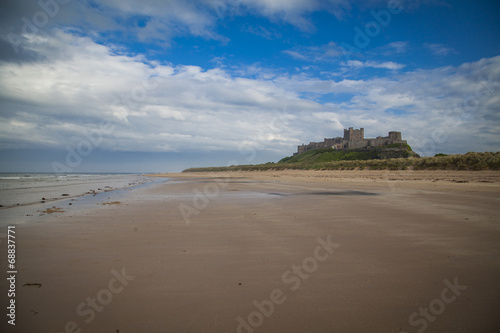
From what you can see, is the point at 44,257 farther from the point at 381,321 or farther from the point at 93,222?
the point at 381,321

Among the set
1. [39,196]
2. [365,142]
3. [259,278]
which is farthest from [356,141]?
[259,278]

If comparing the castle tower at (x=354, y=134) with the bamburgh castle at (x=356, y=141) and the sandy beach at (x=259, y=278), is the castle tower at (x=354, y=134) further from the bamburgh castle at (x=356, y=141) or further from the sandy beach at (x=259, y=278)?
the sandy beach at (x=259, y=278)

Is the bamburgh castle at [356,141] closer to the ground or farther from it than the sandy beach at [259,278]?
farther from it

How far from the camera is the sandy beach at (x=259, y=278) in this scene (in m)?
2.49

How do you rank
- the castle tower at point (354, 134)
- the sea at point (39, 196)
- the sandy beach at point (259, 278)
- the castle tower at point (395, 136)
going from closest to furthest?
the sandy beach at point (259, 278), the sea at point (39, 196), the castle tower at point (395, 136), the castle tower at point (354, 134)

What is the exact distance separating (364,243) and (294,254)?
1575 mm

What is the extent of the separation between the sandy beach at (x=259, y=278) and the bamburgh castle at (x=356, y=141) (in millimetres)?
96960

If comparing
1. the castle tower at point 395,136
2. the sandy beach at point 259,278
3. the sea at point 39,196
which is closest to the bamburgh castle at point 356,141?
the castle tower at point 395,136

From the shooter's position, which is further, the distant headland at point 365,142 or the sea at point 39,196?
the distant headland at point 365,142

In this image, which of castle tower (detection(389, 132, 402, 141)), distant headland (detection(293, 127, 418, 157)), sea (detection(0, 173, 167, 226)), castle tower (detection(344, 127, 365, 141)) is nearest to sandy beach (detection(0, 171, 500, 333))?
sea (detection(0, 173, 167, 226))

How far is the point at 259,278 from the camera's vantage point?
3404mm

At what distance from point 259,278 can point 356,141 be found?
108m

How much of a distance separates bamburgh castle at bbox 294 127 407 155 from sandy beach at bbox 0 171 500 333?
→ 318 feet

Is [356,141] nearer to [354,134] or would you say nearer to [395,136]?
[395,136]
